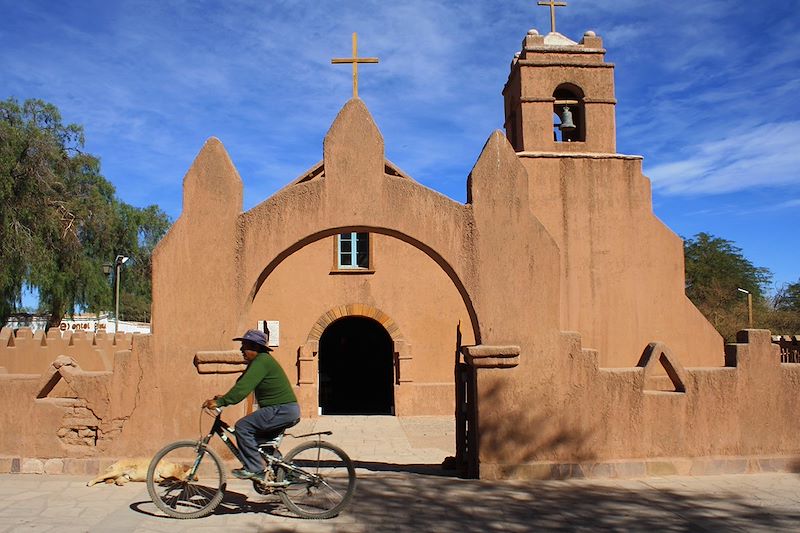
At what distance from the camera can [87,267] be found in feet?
95.6

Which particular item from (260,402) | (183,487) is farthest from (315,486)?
(183,487)

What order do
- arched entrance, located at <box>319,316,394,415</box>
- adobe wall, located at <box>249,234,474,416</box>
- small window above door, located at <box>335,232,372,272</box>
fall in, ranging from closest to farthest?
1. adobe wall, located at <box>249,234,474,416</box>
2. small window above door, located at <box>335,232,372,272</box>
3. arched entrance, located at <box>319,316,394,415</box>

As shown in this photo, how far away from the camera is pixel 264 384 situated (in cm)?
632

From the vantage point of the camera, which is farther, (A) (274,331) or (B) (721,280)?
(B) (721,280)

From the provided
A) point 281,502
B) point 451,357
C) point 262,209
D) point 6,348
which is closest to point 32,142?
point 6,348

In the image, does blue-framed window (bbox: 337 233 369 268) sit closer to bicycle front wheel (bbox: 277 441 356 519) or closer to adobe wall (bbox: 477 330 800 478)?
adobe wall (bbox: 477 330 800 478)

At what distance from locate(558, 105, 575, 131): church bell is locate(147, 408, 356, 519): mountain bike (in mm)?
9332

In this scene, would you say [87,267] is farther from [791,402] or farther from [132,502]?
[791,402]

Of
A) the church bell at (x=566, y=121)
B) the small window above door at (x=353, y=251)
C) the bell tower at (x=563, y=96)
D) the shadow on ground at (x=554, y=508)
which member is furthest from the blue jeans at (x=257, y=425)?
the small window above door at (x=353, y=251)

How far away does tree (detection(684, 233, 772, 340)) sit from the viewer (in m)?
34.8

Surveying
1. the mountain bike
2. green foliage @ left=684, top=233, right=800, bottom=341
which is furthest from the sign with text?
green foliage @ left=684, top=233, right=800, bottom=341

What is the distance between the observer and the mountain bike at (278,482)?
6.26 meters

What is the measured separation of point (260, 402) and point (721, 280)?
36.0 m

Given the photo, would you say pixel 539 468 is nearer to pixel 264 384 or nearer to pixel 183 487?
pixel 264 384
